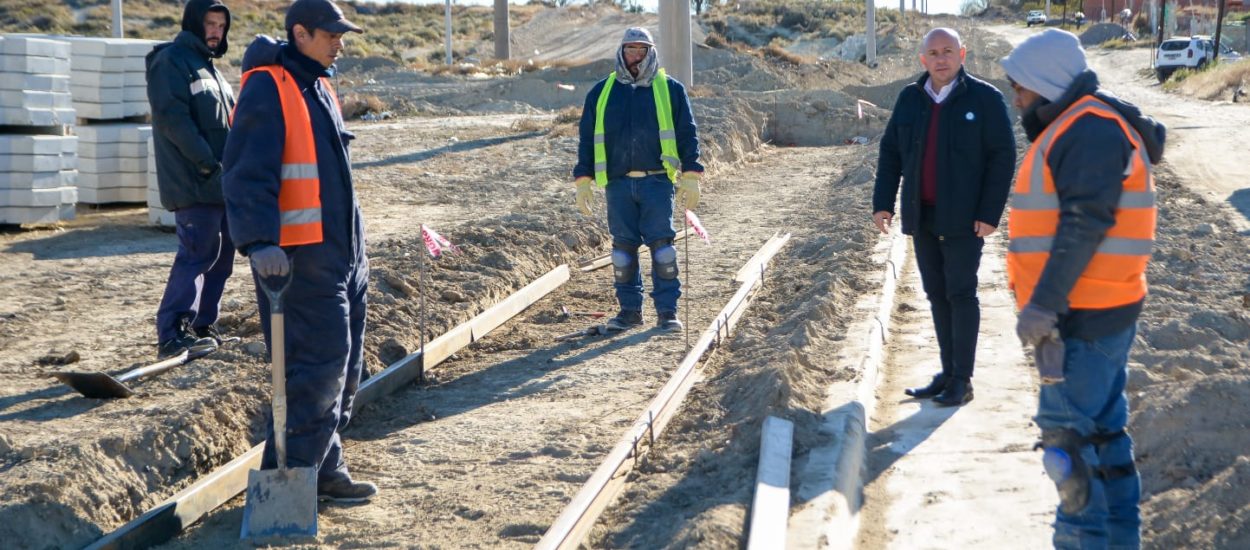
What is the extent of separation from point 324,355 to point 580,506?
1.21m

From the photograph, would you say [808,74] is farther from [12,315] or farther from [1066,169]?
[1066,169]

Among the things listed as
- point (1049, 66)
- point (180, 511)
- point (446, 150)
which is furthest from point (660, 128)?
point (446, 150)

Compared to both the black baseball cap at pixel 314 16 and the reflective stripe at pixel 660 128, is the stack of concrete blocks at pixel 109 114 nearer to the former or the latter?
the reflective stripe at pixel 660 128

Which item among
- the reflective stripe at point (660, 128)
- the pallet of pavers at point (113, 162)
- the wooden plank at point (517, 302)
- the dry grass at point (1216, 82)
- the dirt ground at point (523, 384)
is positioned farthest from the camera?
the dry grass at point (1216, 82)

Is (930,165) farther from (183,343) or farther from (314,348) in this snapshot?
(183,343)

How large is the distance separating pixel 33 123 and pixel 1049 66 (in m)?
11.6

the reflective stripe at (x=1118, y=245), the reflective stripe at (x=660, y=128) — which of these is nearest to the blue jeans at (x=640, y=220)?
the reflective stripe at (x=660, y=128)

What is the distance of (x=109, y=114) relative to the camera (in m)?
14.0

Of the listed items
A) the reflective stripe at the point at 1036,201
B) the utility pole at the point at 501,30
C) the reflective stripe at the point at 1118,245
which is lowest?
the reflective stripe at the point at 1118,245

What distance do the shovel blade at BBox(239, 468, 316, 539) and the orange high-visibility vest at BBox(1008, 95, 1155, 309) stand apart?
288cm

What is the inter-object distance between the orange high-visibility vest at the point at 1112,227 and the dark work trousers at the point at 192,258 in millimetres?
5080

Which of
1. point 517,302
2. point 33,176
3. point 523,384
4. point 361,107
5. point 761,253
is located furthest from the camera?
point 361,107

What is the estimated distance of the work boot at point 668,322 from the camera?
8641 millimetres

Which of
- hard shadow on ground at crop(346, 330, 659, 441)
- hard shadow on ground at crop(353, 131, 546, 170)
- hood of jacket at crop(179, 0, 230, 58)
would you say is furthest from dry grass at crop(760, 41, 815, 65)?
hood of jacket at crop(179, 0, 230, 58)
